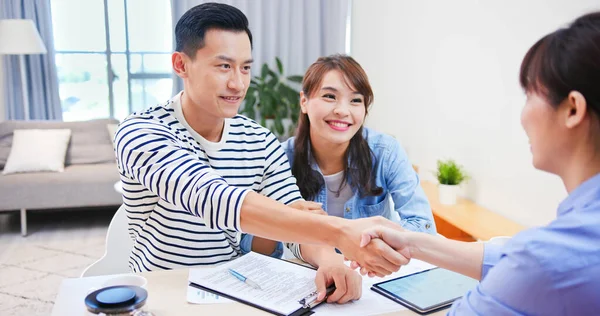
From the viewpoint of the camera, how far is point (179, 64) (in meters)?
1.62

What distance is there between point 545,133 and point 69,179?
12.7 ft

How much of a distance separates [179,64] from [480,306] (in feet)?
3.82

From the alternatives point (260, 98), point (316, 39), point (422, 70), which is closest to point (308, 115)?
point (422, 70)

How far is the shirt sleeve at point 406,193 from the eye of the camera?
1.81m

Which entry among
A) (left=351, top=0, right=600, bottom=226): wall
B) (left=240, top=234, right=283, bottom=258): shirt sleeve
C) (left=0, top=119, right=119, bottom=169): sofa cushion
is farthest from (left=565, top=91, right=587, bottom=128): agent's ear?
(left=0, top=119, right=119, bottom=169): sofa cushion

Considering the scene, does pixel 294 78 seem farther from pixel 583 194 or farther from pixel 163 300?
pixel 583 194

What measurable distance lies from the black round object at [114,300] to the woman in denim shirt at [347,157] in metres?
1.00

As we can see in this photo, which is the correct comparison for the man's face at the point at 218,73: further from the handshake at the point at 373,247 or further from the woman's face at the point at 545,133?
the woman's face at the point at 545,133

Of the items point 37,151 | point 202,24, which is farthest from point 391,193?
point 37,151

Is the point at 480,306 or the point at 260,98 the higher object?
the point at 480,306

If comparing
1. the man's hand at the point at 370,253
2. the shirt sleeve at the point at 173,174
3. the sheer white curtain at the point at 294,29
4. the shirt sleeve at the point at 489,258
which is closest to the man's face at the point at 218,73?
the shirt sleeve at the point at 173,174

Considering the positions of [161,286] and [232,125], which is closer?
[161,286]

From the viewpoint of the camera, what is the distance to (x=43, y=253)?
3.59m

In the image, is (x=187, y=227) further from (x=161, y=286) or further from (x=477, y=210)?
(x=477, y=210)
